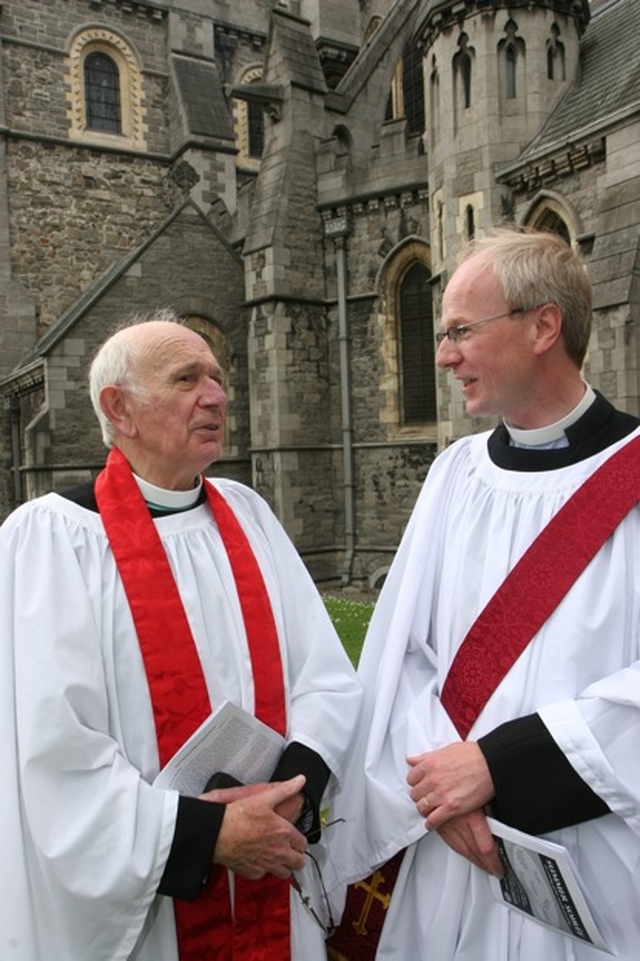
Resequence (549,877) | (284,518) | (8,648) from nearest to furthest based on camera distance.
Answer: (549,877)
(8,648)
(284,518)

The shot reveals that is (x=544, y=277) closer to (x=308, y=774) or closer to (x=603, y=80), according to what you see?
(x=308, y=774)

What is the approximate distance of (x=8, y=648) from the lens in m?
1.95

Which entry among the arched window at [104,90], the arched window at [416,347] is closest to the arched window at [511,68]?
the arched window at [416,347]

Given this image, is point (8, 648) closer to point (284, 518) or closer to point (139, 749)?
point (139, 749)

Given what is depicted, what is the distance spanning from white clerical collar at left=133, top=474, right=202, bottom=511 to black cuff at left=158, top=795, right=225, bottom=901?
0.83 meters

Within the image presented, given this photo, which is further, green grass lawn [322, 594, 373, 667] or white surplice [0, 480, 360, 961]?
green grass lawn [322, 594, 373, 667]

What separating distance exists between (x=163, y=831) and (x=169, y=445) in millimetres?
1022

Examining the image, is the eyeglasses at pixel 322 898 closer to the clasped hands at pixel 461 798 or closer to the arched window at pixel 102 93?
the clasped hands at pixel 461 798

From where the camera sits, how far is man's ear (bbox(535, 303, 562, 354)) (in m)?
2.12

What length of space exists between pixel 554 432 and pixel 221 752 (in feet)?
4.12

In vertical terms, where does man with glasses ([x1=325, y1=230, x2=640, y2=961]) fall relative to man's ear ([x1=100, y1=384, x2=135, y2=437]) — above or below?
below

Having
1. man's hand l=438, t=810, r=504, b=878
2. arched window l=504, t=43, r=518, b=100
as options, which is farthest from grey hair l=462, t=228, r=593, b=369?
arched window l=504, t=43, r=518, b=100

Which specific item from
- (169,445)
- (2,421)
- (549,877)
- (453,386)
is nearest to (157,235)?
(2,421)

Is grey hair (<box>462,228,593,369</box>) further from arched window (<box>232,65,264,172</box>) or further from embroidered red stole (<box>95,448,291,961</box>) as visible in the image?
arched window (<box>232,65,264,172</box>)
